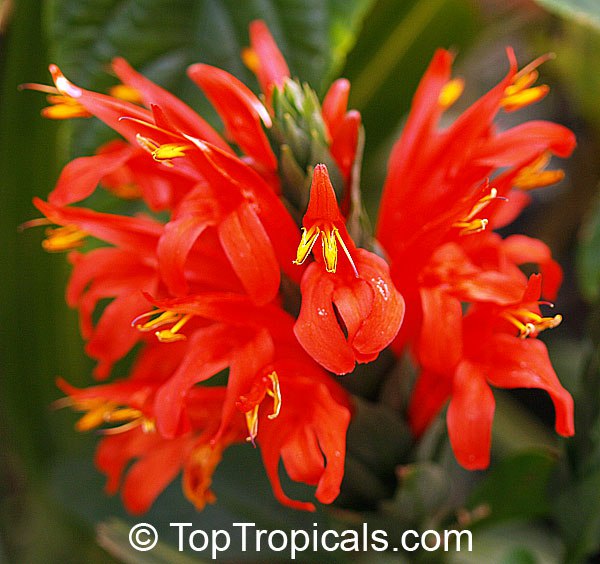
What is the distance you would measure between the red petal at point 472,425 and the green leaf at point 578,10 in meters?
0.23

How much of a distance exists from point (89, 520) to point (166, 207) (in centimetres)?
29

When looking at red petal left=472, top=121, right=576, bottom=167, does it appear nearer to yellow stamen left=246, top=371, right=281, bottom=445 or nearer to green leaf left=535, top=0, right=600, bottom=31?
green leaf left=535, top=0, right=600, bottom=31

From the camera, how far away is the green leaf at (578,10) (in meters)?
0.47

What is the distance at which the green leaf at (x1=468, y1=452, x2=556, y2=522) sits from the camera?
552 mm

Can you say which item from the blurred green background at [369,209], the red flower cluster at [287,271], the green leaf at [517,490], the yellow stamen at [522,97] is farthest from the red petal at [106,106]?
the green leaf at [517,490]

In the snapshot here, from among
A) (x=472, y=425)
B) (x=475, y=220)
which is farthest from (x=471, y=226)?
(x=472, y=425)

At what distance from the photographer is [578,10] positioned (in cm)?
48

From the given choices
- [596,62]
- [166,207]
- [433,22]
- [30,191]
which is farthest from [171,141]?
[596,62]

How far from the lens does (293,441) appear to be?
0.42 m

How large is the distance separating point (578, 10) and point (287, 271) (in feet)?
0.79

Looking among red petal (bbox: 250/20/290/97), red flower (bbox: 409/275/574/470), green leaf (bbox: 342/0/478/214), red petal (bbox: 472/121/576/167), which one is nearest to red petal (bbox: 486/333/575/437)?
red flower (bbox: 409/275/574/470)

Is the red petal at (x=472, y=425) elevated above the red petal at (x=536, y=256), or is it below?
below

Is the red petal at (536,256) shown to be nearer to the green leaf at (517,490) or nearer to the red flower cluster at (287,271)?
the red flower cluster at (287,271)

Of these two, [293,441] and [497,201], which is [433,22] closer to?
[497,201]
